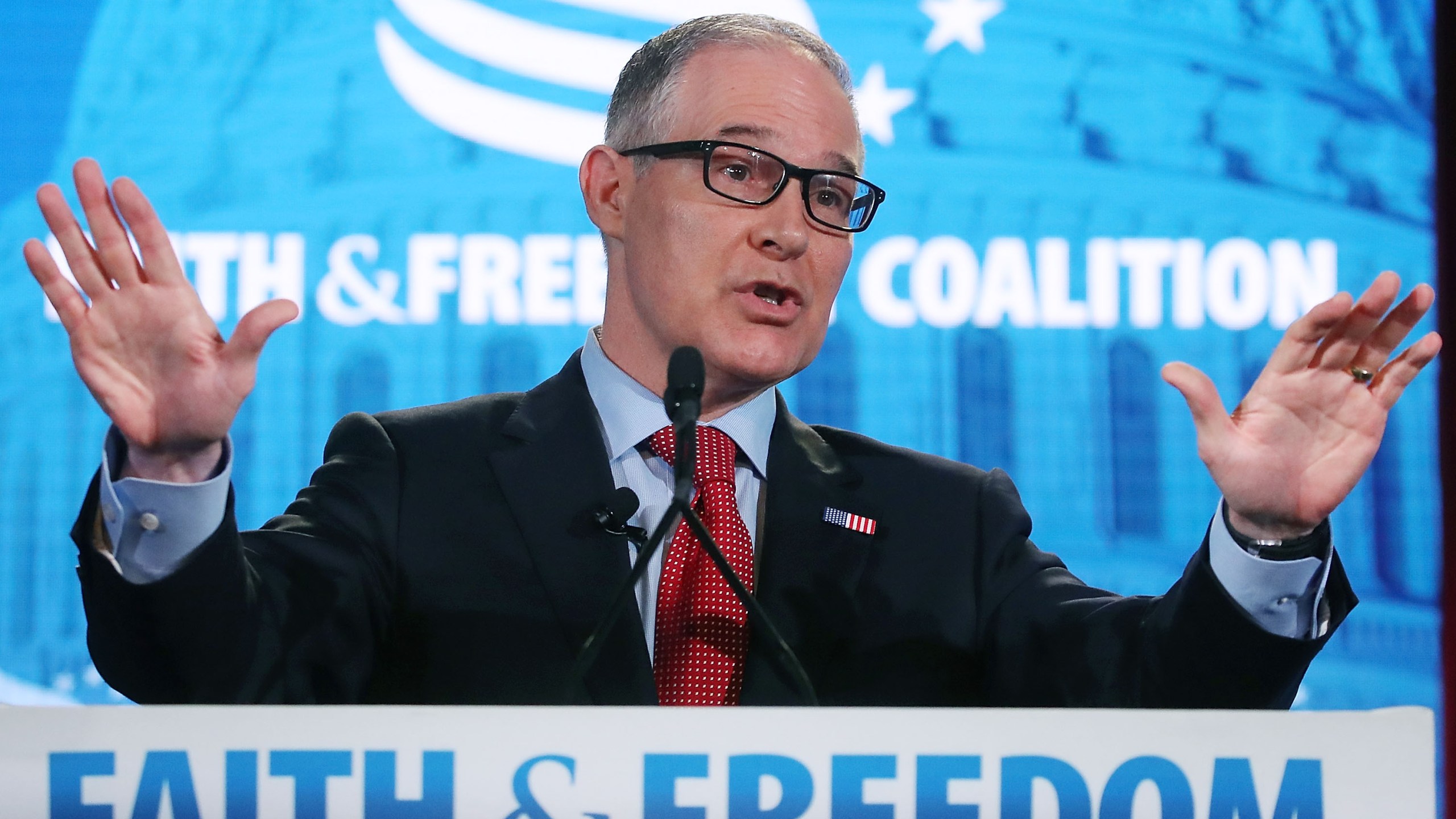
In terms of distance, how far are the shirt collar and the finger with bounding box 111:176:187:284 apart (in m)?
0.62

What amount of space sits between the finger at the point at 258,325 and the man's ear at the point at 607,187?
2.38ft

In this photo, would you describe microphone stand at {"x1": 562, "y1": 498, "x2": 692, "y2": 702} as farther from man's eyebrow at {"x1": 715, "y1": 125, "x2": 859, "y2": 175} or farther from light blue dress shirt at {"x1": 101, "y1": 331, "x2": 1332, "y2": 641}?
man's eyebrow at {"x1": 715, "y1": 125, "x2": 859, "y2": 175}

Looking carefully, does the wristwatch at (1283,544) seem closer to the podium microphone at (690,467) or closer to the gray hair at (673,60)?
the podium microphone at (690,467)

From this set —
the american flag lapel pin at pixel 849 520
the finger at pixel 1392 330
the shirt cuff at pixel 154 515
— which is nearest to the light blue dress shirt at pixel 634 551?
the shirt cuff at pixel 154 515

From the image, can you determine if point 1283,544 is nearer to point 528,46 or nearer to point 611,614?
point 611,614

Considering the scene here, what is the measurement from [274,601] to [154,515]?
239 millimetres

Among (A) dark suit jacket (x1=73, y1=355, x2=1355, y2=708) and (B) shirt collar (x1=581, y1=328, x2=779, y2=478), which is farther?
(B) shirt collar (x1=581, y1=328, x2=779, y2=478)

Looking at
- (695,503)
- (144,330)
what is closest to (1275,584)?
(695,503)

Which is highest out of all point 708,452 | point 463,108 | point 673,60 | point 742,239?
point 463,108

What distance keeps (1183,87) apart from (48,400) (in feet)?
9.08

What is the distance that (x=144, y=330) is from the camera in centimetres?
114

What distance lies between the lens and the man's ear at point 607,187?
1787 millimetres

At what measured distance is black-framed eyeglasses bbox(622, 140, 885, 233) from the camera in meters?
1.62

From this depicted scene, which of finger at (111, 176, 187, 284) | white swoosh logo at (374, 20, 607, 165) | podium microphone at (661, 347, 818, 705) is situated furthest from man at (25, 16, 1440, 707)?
white swoosh logo at (374, 20, 607, 165)
